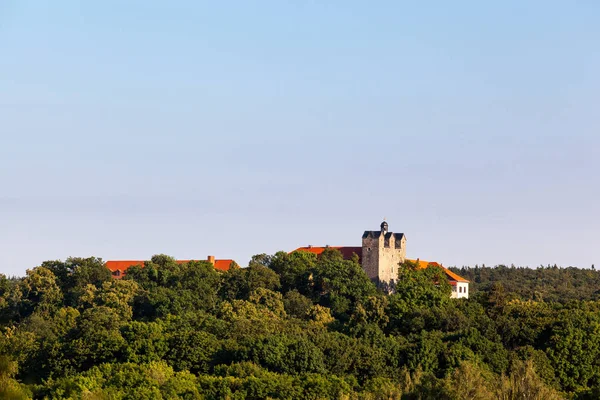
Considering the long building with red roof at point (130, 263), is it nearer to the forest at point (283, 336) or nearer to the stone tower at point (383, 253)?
the forest at point (283, 336)

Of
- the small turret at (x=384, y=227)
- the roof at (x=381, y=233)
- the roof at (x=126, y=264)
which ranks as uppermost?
the small turret at (x=384, y=227)

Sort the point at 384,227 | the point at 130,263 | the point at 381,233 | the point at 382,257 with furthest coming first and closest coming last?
1. the point at 130,263
2. the point at 384,227
3. the point at 381,233
4. the point at 382,257

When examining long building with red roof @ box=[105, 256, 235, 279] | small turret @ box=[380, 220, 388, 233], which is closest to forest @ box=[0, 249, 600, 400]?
small turret @ box=[380, 220, 388, 233]

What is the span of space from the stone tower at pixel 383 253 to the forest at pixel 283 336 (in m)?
1.43

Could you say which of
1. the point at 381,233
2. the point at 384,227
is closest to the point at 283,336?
the point at 381,233

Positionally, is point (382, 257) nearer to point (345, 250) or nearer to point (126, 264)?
point (345, 250)

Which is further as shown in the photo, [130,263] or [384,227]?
[130,263]

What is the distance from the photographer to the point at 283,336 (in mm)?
65062

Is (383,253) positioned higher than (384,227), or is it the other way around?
(384,227)

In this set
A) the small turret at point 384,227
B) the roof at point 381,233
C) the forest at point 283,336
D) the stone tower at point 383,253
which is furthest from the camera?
the small turret at point 384,227

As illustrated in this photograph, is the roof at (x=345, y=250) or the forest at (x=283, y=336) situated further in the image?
the roof at (x=345, y=250)

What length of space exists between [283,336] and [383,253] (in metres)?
40.0

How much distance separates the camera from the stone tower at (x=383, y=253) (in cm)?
10300

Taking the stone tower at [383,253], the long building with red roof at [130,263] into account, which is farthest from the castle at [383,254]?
the long building with red roof at [130,263]
